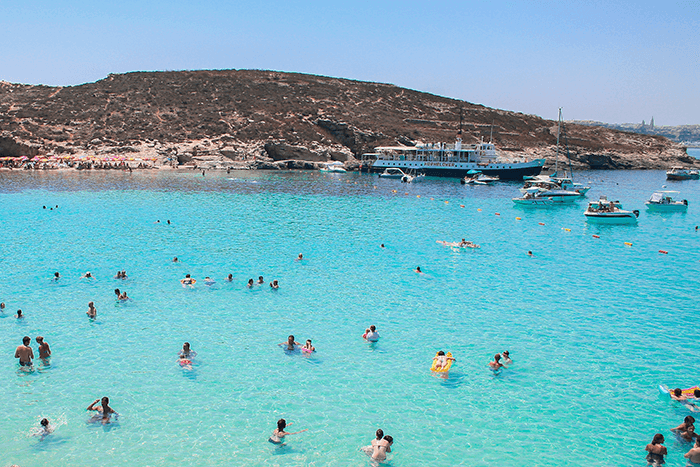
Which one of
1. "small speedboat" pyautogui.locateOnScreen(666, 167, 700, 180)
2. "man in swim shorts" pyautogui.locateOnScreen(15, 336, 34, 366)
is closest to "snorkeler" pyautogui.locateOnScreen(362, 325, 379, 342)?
"man in swim shorts" pyautogui.locateOnScreen(15, 336, 34, 366)

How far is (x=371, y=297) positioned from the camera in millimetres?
20875

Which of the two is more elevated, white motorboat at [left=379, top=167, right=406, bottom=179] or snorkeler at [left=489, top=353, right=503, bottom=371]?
white motorboat at [left=379, top=167, right=406, bottom=179]

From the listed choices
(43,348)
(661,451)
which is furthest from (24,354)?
(661,451)

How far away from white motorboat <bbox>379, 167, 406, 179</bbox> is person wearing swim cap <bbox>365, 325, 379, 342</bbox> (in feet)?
199

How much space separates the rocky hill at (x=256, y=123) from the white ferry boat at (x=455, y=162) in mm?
10187

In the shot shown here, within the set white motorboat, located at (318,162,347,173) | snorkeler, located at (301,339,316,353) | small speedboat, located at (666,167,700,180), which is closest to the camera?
snorkeler, located at (301,339,316,353)

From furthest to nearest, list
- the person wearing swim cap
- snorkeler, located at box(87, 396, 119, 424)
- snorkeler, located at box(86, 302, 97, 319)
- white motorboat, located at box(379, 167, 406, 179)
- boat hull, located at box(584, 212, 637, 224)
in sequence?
white motorboat, located at box(379, 167, 406, 179) < boat hull, located at box(584, 212, 637, 224) < snorkeler, located at box(86, 302, 97, 319) < the person wearing swim cap < snorkeler, located at box(87, 396, 119, 424)

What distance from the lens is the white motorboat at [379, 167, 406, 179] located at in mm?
76519

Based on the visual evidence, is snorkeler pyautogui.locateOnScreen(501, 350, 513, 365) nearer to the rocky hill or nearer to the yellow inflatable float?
the yellow inflatable float

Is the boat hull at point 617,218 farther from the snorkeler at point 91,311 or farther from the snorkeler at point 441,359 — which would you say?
the snorkeler at point 91,311

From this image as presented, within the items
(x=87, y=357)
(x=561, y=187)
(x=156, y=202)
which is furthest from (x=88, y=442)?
(x=561, y=187)

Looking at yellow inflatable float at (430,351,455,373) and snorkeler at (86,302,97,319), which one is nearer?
yellow inflatable float at (430,351,455,373)

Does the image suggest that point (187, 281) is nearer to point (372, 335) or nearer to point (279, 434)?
point (372, 335)

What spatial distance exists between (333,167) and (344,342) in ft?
224
